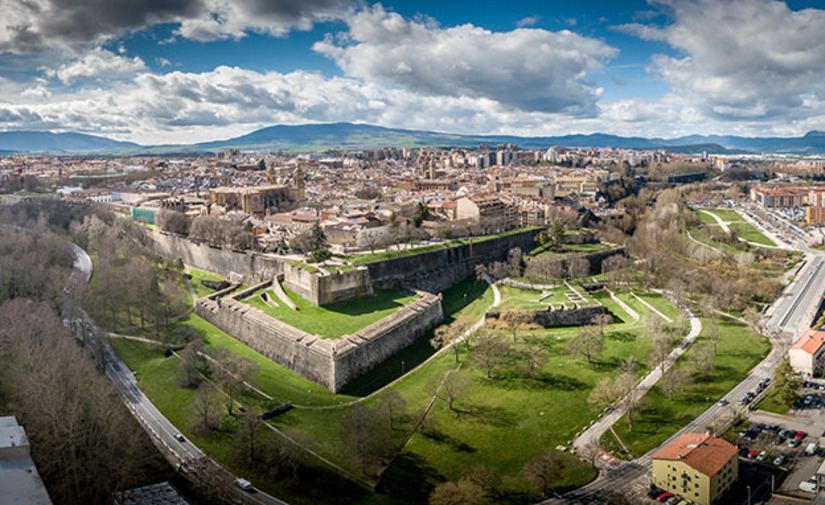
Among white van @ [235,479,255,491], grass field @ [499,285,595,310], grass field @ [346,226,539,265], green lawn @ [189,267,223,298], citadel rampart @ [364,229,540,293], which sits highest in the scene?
grass field @ [346,226,539,265]

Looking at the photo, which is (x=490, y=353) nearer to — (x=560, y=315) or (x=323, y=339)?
(x=323, y=339)

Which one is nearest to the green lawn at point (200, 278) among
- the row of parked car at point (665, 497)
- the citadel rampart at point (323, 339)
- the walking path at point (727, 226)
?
the citadel rampart at point (323, 339)

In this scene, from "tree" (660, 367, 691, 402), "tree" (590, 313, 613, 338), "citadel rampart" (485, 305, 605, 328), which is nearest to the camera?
"tree" (660, 367, 691, 402)

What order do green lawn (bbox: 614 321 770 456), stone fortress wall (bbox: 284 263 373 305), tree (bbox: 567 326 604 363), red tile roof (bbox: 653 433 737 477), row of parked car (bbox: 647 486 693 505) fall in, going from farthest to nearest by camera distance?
stone fortress wall (bbox: 284 263 373 305) < tree (bbox: 567 326 604 363) < green lawn (bbox: 614 321 770 456) < row of parked car (bbox: 647 486 693 505) < red tile roof (bbox: 653 433 737 477)

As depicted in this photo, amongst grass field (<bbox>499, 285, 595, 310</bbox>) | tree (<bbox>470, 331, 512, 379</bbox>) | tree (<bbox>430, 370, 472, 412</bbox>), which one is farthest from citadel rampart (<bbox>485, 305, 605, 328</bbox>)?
tree (<bbox>430, 370, 472, 412</bbox>)

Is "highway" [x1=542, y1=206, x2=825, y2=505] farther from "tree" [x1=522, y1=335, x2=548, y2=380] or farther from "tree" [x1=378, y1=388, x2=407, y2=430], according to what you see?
"tree" [x1=378, y1=388, x2=407, y2=430]

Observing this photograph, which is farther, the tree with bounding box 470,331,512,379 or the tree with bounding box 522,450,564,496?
the tree with bounding box 470,331,512,379

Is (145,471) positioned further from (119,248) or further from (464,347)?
(119,248)

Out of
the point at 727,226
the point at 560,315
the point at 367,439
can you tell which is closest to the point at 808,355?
the point at 560,315
